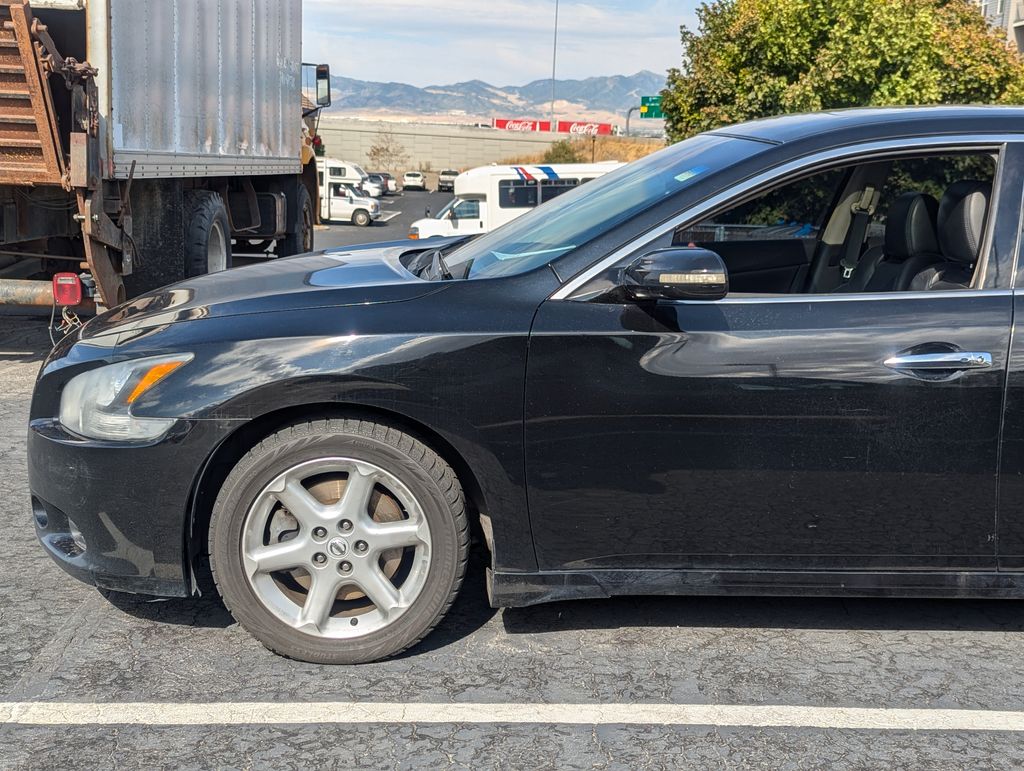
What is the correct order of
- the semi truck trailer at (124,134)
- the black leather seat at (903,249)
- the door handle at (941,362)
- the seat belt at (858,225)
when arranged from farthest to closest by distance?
the semi truck trailer at (124,134), the seat belt at (858,225), the black leather seat at (903,249), the door handle at (941,362)

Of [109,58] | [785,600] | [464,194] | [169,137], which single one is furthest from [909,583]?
[464,194]

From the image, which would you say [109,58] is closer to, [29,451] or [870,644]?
[29,451]

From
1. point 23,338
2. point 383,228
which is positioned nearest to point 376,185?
point 383,228

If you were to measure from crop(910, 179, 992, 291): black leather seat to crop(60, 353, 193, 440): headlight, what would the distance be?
2373 mm

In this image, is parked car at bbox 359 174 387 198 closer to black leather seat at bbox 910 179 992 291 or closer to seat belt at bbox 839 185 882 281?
seat belt at bbox 839 185 882 281

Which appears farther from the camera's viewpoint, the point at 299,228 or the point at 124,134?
the point at 299,228

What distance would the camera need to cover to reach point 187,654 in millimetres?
3619

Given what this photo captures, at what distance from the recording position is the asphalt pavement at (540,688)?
10.1 ft

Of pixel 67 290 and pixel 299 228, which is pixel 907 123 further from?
pixel 299 228

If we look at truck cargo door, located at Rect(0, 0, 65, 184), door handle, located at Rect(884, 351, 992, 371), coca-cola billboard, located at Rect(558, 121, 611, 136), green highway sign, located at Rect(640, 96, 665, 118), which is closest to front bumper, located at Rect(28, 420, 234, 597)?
door handle, located at Rect(884, 351, 992, 371)

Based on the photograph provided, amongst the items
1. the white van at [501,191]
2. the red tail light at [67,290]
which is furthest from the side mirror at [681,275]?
the white van at [501,191]

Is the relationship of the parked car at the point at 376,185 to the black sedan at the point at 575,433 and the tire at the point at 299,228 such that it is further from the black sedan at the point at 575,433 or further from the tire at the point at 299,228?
the black sedan at the point at 575,433

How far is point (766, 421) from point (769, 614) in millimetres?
940

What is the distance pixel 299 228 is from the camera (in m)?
15.5
